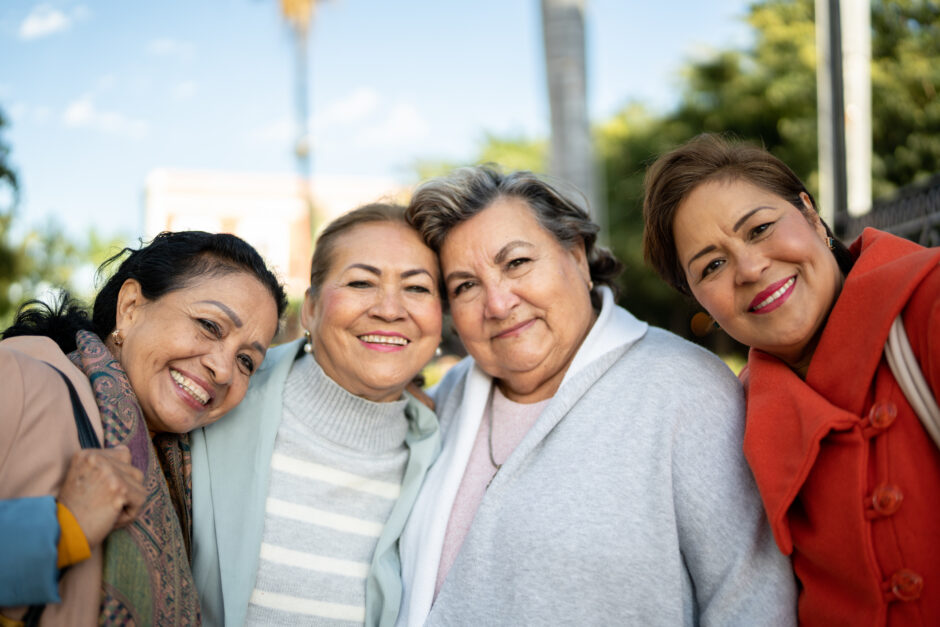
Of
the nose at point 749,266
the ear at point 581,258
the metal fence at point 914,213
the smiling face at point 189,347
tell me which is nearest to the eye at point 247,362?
the smiling face at point 189,347

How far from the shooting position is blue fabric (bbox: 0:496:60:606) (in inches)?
64.9

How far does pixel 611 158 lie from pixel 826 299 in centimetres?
1995

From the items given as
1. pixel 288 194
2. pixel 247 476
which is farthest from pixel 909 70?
pixel 288 194

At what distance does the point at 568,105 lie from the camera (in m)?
6.04

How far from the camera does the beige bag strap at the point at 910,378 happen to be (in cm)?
174

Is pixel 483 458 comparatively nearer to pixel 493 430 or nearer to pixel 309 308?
pixel 493 430

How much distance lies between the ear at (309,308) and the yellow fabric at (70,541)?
1431 millimetres

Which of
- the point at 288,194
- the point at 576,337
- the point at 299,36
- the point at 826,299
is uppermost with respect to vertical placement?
the point at 299,36

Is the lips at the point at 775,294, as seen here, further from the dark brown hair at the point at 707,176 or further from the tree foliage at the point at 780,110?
the tree foliage at the point at 780,110

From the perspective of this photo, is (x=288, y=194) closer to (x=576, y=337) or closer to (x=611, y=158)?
(x=611, y=158)

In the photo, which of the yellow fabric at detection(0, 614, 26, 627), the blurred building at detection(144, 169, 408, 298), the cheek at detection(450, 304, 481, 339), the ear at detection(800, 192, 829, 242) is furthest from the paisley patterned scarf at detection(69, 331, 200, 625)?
the blurred building at detection(144, 169, 408, 298)

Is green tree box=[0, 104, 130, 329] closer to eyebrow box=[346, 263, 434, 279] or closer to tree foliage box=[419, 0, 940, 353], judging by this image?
eyebrow box=[346, 263, 434, 279]

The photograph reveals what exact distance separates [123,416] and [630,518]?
5.28ft

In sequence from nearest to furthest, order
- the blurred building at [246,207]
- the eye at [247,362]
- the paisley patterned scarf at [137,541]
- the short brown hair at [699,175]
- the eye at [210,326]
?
the paisley patterned scarf at [137,541], the short brown hair at [699,175], the eye at [210,326], the eye at [247,362], the blurred building at [246,207]
